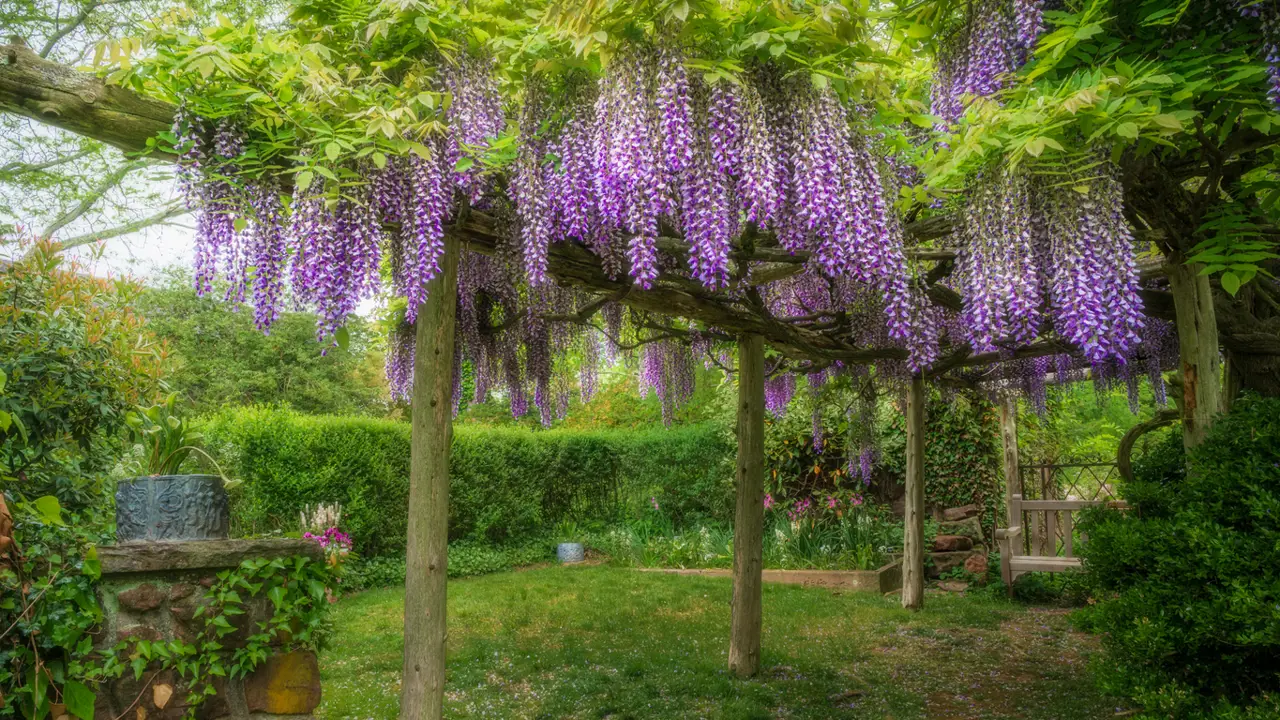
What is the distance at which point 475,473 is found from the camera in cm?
1025


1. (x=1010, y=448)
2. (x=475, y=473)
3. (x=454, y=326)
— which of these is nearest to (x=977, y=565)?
(x=1010, y=448)

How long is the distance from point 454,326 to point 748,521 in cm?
250

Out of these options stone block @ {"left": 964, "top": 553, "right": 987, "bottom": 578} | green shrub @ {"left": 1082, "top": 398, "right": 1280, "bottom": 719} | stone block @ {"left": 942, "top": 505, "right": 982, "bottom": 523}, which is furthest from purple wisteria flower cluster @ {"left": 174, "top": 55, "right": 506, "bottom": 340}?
stone block @ {"left": 942, "top": 505, "right": 982, "bottom": 523}

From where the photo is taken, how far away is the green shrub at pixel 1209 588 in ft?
8.94

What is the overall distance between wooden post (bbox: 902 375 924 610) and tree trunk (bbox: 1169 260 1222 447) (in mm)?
3484

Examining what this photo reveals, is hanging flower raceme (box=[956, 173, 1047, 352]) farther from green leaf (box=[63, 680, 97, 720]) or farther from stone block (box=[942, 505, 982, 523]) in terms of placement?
stone block (box=[942, 505, 982, 523])

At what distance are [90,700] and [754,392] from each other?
155 inches

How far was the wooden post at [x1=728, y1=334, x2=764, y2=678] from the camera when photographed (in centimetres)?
515

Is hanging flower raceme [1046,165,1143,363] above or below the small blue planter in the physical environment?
above

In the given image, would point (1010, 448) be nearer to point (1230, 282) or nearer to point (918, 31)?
point (1230, 282)

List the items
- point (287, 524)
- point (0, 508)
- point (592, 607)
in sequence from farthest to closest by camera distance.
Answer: point (287, 524) → point (592, 607) → point (0, 508)

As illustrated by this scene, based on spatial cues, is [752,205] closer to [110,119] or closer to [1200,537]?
[1200,537]

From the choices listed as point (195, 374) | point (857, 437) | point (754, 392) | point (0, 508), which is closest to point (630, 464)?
point (857, 437)

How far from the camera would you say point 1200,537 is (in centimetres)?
289
